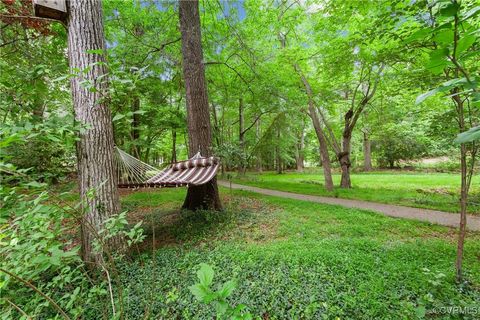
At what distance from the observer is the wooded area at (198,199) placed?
39.1 inches

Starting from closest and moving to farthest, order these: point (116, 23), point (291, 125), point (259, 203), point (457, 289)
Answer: point (457, 289) → point (116, 23) → point (259, 203) → point (291, 125)

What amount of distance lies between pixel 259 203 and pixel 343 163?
3478mm

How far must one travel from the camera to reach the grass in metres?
1.55

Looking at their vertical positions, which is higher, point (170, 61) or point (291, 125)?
point (170, 61)

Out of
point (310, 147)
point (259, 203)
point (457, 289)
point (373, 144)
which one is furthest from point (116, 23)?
point (310, 147)

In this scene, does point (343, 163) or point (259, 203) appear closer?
point (259, 203)

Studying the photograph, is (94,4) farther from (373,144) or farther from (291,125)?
(373,144)

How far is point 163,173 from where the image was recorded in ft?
11.3

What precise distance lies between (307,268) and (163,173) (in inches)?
99.0

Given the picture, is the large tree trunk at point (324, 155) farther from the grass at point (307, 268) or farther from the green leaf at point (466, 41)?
the green leaf at point (466, 41)

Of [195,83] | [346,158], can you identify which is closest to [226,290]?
[195,83]

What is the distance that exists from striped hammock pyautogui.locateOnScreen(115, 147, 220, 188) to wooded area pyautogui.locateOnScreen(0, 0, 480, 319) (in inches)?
1.1

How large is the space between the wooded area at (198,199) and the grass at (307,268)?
1 cm

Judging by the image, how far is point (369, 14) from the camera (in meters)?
3.96
